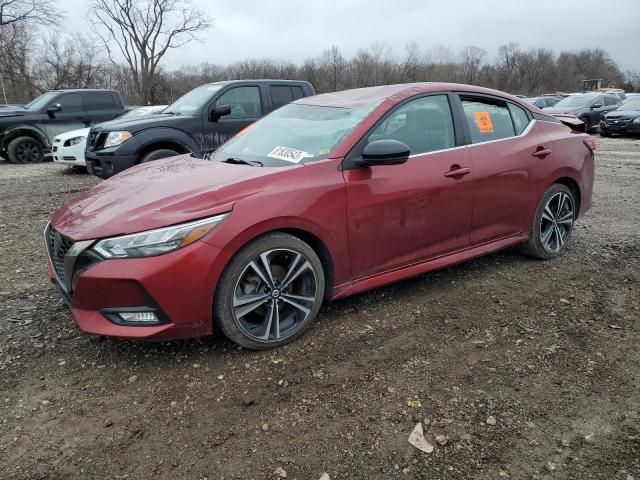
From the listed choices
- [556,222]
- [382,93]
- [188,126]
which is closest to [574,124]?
[556,222]

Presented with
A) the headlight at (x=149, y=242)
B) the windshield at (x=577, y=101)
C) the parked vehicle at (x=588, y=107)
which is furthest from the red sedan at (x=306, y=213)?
the windshield at (x=577, y=101)

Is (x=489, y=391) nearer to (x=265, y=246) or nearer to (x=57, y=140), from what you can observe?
(x=265, y=246)

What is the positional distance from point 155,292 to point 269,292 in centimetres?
68

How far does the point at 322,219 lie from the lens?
10.0 feet

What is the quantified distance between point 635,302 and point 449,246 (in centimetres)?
140

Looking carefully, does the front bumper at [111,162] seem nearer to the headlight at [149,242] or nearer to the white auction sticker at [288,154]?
the white auction sticker at [288,154]

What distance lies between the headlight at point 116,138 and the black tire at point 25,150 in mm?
6932

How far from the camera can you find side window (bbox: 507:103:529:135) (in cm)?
421

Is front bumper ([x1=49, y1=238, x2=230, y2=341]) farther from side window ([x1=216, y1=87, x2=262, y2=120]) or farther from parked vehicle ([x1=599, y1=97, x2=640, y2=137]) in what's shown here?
parked vehicle ([x1=599, y1=97, x2=640, y2=137])

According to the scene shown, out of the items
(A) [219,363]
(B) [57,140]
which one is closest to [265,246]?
(A) [219,363]

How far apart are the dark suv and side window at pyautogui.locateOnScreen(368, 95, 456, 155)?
13.8ft

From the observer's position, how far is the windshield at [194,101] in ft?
24.5

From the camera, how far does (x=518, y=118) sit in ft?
14.0

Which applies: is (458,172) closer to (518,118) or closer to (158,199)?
(518,118)
